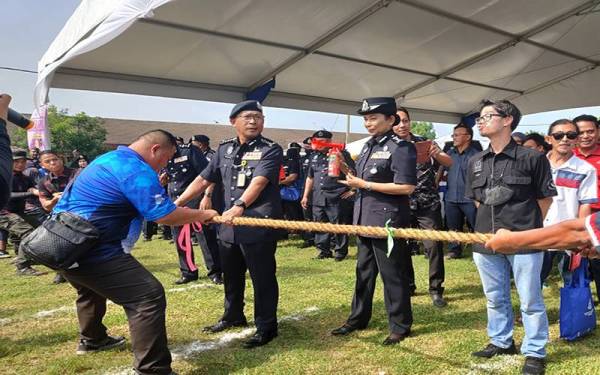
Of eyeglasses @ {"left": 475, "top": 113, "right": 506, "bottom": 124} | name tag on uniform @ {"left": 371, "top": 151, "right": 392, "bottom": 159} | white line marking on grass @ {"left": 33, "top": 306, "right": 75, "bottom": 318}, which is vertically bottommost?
white line marking on grass @ {"left": 33, "top": 306, "right": 75, "bottom": 318}

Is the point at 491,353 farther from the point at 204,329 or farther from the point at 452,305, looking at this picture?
the point at 204,329

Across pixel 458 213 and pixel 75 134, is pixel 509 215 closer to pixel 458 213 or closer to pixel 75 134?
pixel 458 213

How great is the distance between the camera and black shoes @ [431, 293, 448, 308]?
4359 mm

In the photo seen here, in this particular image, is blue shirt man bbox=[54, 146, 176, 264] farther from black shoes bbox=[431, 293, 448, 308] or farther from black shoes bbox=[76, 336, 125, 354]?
black shoes bbox=[431, 293, 448, 308]

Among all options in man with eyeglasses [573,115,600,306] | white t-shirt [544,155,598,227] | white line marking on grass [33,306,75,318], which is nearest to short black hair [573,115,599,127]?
man with eyeglasses [573,115,600,306]

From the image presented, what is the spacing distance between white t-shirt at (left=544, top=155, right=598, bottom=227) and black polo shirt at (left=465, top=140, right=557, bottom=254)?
0.67m

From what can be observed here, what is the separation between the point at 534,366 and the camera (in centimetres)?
276

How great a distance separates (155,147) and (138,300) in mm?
1032

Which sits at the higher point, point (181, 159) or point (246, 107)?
point (246, 107)

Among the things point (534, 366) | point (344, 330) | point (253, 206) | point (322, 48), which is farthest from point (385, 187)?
point (322, 48)

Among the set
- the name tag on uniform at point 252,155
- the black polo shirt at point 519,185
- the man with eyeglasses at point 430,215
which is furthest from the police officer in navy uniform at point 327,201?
the black polo shirt at point 519,185

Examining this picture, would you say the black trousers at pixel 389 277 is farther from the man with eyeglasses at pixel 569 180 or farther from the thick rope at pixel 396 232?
the man with eyeglasses at pixel 569 180

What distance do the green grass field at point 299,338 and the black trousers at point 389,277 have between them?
212mm

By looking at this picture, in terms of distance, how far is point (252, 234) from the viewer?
11.2 feet
